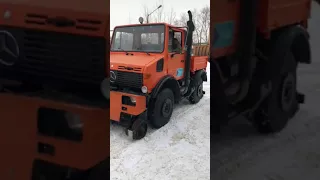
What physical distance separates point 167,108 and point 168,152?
0.13 meters

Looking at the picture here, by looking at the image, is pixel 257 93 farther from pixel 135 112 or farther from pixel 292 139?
pixel 135 112

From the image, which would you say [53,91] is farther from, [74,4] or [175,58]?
[175,58]

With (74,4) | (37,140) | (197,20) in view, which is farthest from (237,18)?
(37,140)

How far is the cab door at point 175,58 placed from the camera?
821 mm

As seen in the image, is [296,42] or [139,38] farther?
[139,38]

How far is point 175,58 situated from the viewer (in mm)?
861

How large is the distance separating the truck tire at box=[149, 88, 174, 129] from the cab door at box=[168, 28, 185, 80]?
0.21 feet

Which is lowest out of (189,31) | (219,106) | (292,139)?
(292,139)

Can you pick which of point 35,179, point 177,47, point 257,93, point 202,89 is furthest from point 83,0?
point 35,179

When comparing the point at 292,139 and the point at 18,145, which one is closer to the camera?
the point at 292,139

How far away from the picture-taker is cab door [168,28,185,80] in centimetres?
82

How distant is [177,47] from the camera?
0.88m

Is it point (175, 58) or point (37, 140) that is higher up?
point (175, 58)

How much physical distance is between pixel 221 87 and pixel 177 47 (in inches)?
8.7
